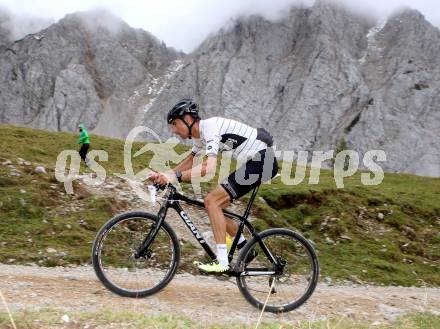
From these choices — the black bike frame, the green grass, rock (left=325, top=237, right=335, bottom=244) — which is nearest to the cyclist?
the black bike frame

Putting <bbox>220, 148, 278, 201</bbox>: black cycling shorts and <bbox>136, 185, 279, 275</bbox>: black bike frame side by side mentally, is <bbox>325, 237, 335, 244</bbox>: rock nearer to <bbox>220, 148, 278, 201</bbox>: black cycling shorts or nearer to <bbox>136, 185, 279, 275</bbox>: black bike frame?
<bbox>136, 185, 279, 275</bbox>: black bike frame

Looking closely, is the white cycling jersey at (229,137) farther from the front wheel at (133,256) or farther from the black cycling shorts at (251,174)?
the front wheel at (133,256)

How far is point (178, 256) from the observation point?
9.45 meters

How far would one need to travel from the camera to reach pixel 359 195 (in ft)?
77.2

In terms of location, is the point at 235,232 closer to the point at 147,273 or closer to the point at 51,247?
the point at 147,273

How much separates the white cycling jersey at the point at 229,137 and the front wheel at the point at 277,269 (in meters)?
1.69

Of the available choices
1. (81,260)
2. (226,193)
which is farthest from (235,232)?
(81,260)

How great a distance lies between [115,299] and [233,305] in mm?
2285

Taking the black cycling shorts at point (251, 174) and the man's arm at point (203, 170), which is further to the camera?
the black cycling shorts at point (251, 174)

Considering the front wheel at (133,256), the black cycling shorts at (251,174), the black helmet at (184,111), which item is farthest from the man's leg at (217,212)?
the black helmet at (184,111)

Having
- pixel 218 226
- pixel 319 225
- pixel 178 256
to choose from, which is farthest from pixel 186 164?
pixel 319 225

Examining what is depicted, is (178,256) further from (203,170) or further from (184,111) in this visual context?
(184,111)

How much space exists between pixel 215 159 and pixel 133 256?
8.44 feet

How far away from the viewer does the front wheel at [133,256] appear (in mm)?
9016
